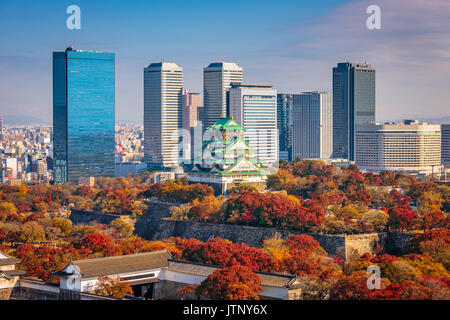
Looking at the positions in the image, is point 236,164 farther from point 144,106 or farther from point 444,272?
point 144,106

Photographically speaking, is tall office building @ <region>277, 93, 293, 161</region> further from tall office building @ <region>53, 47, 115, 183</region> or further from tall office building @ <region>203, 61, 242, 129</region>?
tall office building @ <region>53, 47, 115, 183</region>

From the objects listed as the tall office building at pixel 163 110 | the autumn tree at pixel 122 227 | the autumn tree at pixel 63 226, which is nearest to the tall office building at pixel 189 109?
the tall office building at pixel 163 110

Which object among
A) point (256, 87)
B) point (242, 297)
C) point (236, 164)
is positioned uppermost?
point (256, 87)

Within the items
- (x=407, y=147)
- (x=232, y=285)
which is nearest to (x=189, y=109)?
(x=407, y=147)

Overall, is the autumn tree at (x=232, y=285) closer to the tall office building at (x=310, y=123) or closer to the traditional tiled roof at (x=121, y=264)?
the traditional tiled roof at (x=121, y=264)

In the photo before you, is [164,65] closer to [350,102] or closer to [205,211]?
→ [350,102]
